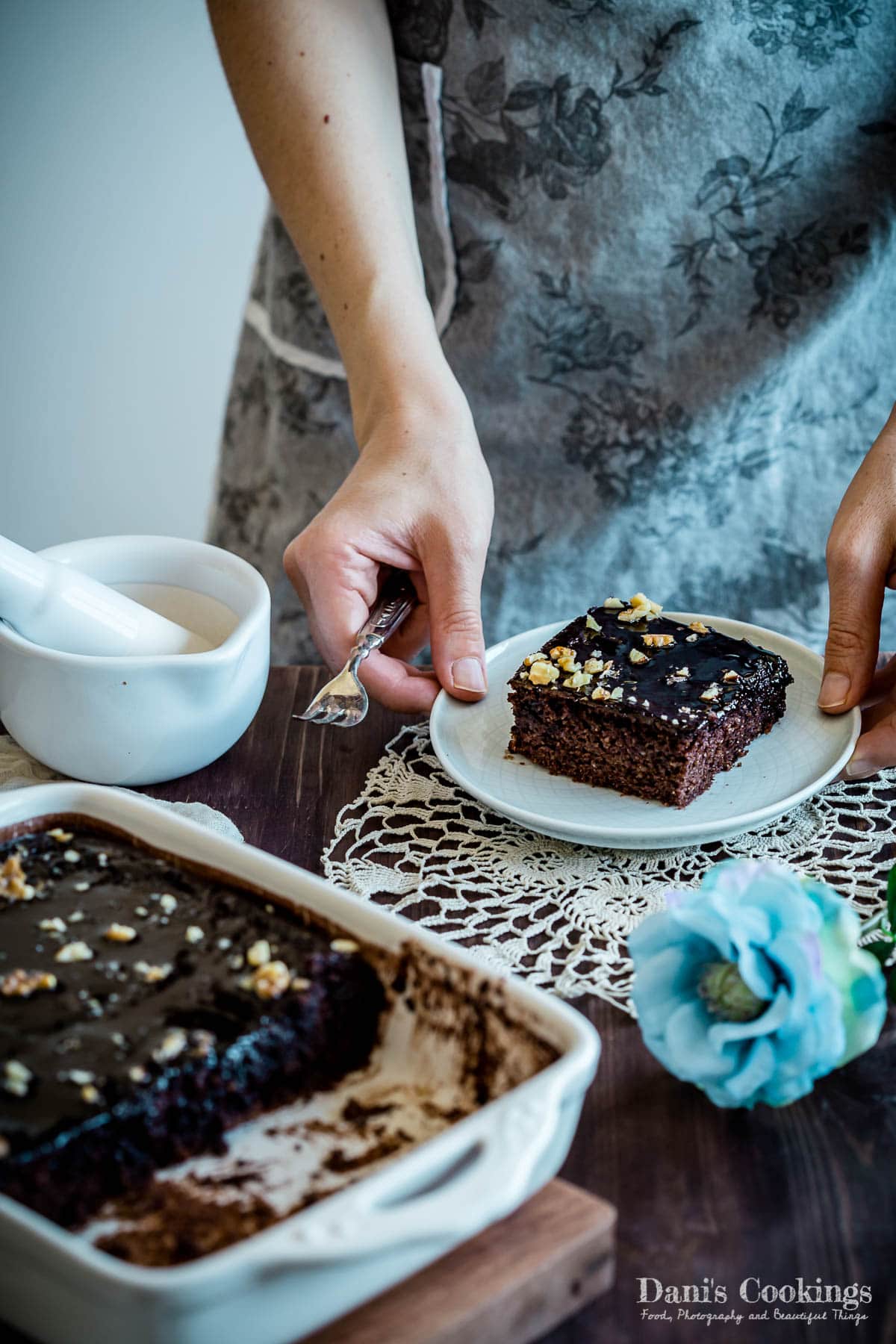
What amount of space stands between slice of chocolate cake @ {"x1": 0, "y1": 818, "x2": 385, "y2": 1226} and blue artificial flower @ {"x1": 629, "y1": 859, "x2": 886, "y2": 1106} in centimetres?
21

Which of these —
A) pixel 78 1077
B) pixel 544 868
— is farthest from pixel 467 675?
pixel 78 1077

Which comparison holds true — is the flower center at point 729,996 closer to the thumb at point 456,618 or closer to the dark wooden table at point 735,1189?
the dark wooden table at point 735,1189

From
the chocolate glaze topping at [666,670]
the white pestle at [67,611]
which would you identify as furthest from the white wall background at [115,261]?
the chocolate glaze topping at [666,670]

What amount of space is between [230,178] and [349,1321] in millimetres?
3597

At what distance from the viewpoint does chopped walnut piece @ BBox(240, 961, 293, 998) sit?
2.67 feet

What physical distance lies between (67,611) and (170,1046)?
0.59 metres

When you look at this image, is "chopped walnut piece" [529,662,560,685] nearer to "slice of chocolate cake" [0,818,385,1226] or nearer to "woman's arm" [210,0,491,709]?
"woman's arm" [210,0,491,709]

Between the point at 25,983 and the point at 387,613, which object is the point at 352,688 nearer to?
the point at 387,613

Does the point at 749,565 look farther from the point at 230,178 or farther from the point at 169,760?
the point at 230,178

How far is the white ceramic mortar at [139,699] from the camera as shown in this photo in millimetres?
1192

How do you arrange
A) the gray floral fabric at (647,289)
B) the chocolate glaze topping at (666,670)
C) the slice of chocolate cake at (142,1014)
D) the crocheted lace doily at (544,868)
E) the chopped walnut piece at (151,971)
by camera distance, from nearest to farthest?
the slice of chocolate cake at (142,1014) < the chopped walnut piece at (151,971) < the crocheted lace doily at (544,868) < the chocolate glaze topping at (666,670) < the gray floral fabric at (647,289)

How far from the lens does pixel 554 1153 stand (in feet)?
2.28

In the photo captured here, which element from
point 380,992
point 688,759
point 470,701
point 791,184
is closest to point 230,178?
point 791,184

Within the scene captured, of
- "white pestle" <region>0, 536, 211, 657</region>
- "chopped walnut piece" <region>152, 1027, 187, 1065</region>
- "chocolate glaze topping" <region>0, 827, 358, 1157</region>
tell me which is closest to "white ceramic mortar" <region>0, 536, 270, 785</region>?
"white pestle" <region>0, 536, 211, 657</region>
